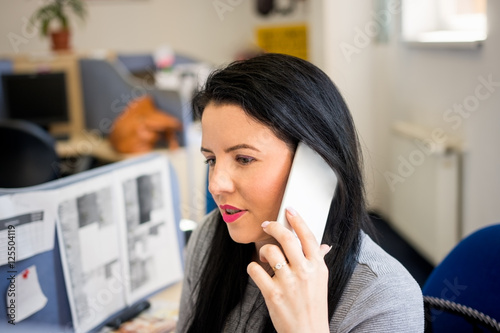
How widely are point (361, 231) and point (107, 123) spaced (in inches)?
127

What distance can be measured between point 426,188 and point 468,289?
5.92 ft

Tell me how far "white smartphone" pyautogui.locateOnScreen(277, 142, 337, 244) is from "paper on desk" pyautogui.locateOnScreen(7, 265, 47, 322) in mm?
508

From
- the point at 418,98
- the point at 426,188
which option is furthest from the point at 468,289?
the point at 418,98

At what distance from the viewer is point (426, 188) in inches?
114

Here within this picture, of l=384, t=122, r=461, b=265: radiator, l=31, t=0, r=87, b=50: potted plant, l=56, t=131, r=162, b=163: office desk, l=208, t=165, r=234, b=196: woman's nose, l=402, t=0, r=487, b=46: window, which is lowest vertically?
l=384, t=122, r=461, b=265: radiator

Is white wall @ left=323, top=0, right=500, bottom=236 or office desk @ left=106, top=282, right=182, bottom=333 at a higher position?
white wall @ left=323, top=0, right=500, bottom=236

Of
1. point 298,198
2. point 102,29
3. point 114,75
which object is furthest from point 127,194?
point 102,29

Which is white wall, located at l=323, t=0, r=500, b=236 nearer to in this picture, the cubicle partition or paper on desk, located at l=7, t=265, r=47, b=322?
the cubicle partition

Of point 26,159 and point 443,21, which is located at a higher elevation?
point 443,21

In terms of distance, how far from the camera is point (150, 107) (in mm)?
3396

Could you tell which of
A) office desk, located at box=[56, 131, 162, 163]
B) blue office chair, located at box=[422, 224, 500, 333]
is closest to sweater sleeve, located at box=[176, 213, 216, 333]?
blue office chair, located at box=[422, 224, 500, 333]

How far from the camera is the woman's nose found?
919mm

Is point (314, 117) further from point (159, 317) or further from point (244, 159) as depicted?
point (159, 317)

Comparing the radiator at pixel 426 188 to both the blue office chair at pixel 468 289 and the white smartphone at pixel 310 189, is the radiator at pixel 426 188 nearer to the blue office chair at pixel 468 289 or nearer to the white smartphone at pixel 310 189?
the blue office chair at pixel 468 289
